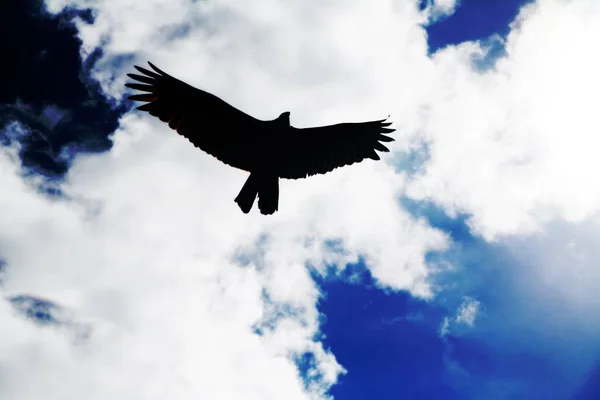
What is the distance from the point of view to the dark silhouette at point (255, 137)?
8.02 meters

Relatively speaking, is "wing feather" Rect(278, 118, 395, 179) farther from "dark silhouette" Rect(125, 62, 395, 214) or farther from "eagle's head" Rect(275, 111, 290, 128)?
"eagle's head" Rect(275, 111, 290, 128)

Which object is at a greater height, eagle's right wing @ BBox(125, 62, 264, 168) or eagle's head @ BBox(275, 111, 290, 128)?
eagle's head @ BBox(275, 111, 290, 128)

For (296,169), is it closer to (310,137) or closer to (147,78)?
(310,137)

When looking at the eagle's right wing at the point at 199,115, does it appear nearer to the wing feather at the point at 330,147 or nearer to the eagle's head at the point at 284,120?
the eagle's head at the point at 284,120

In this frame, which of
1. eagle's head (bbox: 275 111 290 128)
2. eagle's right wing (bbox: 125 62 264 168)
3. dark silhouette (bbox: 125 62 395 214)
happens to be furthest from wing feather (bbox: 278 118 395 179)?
eagle's right wing (bbox: 125 62 264 168)

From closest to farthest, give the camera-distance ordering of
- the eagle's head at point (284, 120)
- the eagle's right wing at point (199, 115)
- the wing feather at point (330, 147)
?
the eagle's right wing at point (199, 115), the eagle's head at point (284, 120), the wing feather at point (330, 147)

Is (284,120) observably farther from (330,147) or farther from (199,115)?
(199,115)

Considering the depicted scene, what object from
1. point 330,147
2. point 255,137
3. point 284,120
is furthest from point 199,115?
point 330,147

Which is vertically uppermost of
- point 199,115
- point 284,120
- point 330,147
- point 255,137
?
point 330,147

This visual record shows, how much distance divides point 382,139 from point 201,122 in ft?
12.3

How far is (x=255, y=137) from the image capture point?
8.51 metres

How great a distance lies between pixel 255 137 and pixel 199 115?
1.11 meters

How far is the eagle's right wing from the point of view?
7.94 metres

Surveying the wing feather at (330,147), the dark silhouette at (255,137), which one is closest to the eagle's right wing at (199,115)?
the dark silhouette at (255,137)
